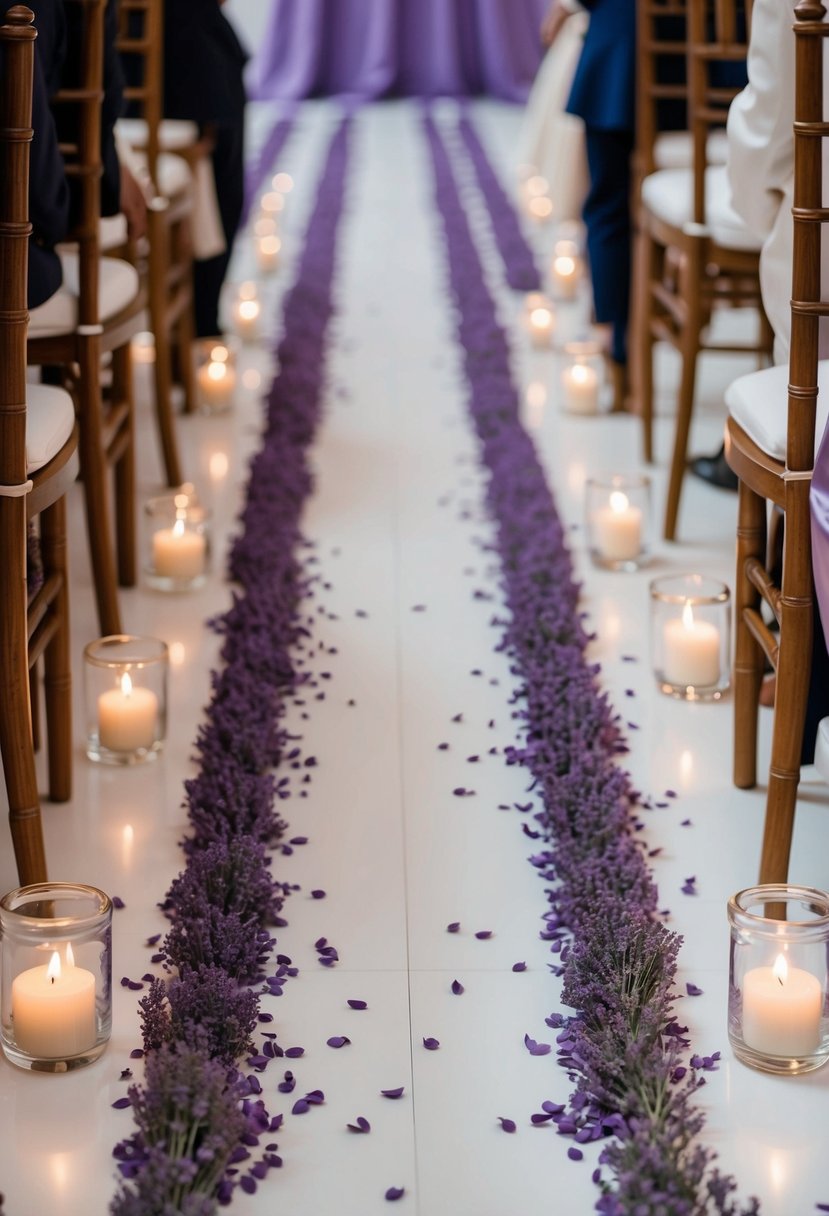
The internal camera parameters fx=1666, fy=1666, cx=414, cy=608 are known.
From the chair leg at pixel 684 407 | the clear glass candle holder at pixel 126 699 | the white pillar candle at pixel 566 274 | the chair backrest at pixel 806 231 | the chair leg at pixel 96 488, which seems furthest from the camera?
the white pillar candle at pixel 566 274

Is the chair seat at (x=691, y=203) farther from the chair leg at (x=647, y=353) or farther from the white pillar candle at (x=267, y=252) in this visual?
the white pillar candle at (x=267, y=252)

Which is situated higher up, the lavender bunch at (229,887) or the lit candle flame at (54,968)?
the lit candle flame at (54,968)

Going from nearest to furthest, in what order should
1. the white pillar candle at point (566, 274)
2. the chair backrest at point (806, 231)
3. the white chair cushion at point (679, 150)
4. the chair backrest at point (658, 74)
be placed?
the chair backrest at point (806, 231) → the chair backrest at point (658, 74) → the white chair cushion at point (679, 150) → the white pillar candle at point (566, 274)

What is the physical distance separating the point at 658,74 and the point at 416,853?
221 cm

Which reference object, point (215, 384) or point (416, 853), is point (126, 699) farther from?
point (215, 384)

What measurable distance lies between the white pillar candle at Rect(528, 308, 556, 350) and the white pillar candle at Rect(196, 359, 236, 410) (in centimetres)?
92

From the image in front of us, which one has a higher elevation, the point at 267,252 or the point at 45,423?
the point at 45,423

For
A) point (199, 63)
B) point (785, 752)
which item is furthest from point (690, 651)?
point (199, 63)

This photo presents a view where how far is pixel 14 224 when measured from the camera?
1552mm

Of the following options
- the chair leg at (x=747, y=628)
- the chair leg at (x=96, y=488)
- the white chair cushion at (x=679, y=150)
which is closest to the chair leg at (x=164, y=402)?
the chair leg at (x=96, y=488)

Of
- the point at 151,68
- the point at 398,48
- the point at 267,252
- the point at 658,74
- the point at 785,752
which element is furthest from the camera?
the point at 398,48

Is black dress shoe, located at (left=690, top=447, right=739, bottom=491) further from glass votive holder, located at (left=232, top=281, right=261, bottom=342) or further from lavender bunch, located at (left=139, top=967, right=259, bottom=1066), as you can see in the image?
lavender bunch, located at (left=139, top=967, right=259, bottom=1066)

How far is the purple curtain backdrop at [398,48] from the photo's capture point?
1070 cm

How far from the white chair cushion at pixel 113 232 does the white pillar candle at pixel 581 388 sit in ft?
4.12
